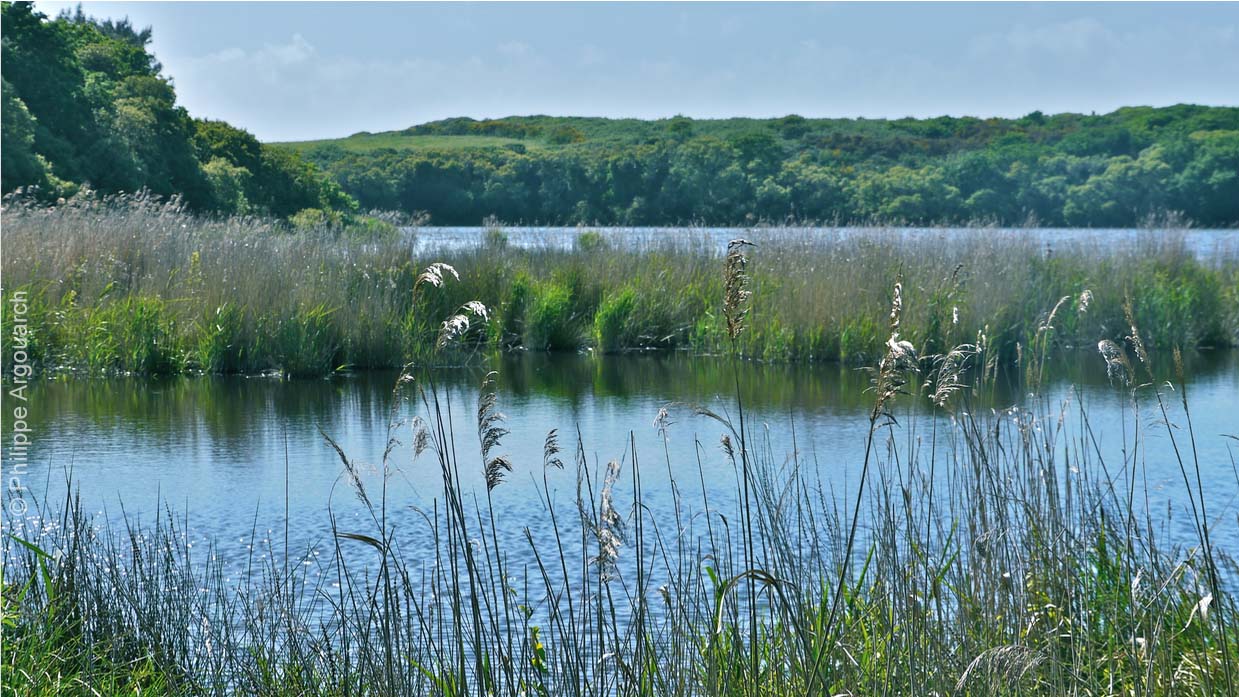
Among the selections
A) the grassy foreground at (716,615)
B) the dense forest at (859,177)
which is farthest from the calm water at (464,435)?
the dense forest at (859,177)

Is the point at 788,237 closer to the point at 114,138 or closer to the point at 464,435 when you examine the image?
the point at 464,435

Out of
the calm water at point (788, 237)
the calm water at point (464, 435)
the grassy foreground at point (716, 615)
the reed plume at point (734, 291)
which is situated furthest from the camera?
the calm water at point (788, 237)

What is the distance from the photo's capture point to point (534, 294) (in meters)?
14.2

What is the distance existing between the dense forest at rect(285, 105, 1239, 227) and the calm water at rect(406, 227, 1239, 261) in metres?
14.3

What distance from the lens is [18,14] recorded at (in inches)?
965

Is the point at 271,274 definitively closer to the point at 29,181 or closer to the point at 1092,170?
the point at 29,181

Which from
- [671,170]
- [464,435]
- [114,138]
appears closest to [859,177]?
[671,170]

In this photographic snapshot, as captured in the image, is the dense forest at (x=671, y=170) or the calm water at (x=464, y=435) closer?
the calm water at (x=464, y=435)

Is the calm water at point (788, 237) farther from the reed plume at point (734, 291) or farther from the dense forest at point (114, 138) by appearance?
the reed plume at point (734, 291)

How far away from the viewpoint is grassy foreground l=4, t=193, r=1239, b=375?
1134 cm

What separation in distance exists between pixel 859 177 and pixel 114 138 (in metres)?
20.5

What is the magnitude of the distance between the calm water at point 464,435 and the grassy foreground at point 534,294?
55cm

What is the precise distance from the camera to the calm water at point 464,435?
5875 millimetres

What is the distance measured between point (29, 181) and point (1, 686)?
20.7 meters
